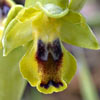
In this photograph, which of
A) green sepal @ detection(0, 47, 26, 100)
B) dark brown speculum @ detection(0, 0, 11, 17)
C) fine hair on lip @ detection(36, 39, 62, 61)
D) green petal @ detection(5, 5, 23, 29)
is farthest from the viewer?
dark brown speculum @ detection(0, 0, 11, 17)

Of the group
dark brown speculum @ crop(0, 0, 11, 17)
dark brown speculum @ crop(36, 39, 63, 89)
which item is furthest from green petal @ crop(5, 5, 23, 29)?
dark brown speculum @ crop(0, 0, 11, 17)

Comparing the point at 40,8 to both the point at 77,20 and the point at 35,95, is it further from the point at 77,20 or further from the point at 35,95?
the point at 35,95

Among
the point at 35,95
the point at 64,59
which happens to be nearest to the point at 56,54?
the point at 64,59

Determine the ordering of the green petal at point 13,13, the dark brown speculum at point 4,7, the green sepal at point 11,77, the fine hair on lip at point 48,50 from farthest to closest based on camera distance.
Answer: the dark brown speculum at point 4,7 → the green sepal at point 11,77 → the fine hair on lip at point 48,50 → the green petal at point 13,13

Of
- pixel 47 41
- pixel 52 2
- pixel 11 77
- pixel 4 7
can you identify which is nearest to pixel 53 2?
pixel 52 2

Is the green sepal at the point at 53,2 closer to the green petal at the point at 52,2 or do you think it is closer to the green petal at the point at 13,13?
the green petal at the point at 52,2

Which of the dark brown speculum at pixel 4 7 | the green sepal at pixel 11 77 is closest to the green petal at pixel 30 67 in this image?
the green sepal at pixel 11 77

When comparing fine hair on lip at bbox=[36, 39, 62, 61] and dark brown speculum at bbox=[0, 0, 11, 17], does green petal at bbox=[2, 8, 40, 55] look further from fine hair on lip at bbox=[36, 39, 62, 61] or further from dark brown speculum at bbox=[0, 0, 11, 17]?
dark brown speculum at bbox=[0, 0, 11, 17]
